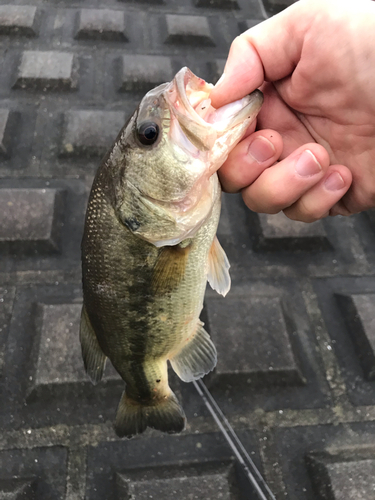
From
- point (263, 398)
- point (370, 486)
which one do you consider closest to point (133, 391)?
point (263, 398)

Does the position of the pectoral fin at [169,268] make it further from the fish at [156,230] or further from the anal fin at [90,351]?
the anal fin at [90,351]

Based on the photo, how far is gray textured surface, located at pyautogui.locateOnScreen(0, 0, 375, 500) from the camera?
5.35 ft

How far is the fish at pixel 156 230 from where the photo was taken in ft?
3.10

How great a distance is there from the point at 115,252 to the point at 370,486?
1558 millimetres

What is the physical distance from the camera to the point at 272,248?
2.22 metres

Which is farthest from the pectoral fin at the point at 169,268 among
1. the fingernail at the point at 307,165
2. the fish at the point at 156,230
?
the fingernail at the point at 307,165

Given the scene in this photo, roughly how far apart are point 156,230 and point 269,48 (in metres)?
0.68

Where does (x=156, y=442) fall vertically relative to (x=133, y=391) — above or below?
below

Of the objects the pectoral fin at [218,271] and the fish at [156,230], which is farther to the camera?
the pectoral fin at [218,271]

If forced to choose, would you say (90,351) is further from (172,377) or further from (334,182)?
(334,182)

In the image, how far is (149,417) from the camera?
1337 millimetres

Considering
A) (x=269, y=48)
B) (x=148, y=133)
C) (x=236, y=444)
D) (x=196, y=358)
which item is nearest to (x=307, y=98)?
(x=269, y=48)

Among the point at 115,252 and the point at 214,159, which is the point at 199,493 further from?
the point at 214,159

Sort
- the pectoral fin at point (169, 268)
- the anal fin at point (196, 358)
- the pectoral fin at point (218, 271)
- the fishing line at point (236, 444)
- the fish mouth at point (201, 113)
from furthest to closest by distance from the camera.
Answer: the fishing line at point (236, 444) < the anal fin at point (196, 358) < the pectoral fin at point (218, 271) < the pectoral fin at point (169, 268) < the fish mouth at point (201, 113)
